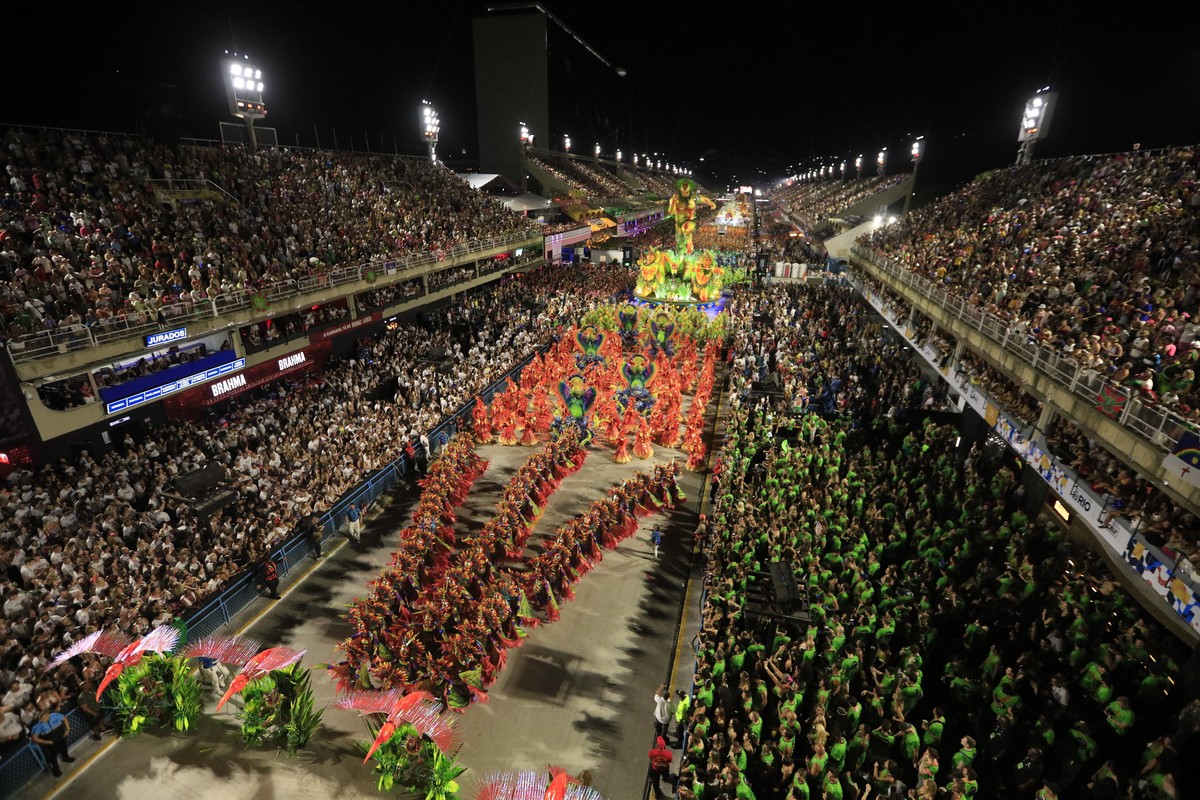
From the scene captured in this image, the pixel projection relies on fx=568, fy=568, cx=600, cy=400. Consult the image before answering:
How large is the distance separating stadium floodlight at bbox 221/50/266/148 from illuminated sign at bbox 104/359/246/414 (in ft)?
47.0

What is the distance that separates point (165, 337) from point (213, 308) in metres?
1.56

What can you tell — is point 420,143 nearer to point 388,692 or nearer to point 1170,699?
point 388,692

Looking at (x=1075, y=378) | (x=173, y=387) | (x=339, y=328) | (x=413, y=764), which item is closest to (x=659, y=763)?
(x=413, y=764)

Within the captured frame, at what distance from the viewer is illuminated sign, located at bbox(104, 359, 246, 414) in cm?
1334

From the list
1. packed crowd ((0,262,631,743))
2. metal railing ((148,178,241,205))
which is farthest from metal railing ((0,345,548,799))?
metal railing ((148,178,241,205))

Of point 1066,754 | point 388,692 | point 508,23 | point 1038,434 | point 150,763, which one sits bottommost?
point 150,763

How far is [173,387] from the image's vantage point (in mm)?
14688

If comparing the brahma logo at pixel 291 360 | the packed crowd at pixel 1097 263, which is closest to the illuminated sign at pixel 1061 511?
the packed crowd at pixel 1097 263

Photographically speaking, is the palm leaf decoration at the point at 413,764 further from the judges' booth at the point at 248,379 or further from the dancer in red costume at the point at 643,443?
the judges' booth at the point at 248,379

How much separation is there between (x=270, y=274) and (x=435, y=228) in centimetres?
1266

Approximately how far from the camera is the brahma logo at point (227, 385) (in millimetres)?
16922

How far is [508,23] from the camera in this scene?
197ft

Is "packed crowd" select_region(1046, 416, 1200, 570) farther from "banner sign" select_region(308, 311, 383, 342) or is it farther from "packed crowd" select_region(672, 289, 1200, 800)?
"banner sign" select_region(308, 311, 383, 342)

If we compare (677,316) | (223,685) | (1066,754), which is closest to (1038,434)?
(1066,754)
